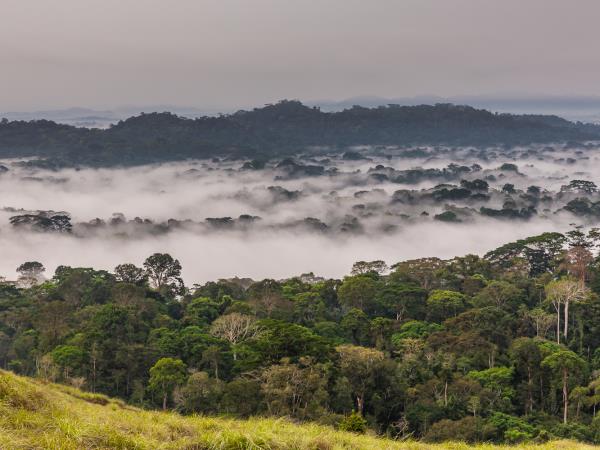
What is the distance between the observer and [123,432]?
677cm

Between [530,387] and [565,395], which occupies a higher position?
[565,395]

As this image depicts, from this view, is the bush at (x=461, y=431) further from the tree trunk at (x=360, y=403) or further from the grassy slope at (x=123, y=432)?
the grassy slope at (x=123, y=432)

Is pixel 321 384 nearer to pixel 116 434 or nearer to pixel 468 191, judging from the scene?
pixel 116 434

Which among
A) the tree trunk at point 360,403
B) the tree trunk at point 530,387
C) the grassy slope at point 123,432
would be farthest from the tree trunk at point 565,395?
the grassy slope at point 123,432

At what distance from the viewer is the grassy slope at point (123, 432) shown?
619 centimetres

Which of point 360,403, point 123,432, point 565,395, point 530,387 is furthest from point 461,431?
point 123,432

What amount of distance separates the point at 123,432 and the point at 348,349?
1914 centimetres

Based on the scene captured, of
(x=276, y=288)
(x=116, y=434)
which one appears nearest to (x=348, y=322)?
(x=276, y=288)

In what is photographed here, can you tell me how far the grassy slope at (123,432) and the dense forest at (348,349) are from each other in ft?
22.2

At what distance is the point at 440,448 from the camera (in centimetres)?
906

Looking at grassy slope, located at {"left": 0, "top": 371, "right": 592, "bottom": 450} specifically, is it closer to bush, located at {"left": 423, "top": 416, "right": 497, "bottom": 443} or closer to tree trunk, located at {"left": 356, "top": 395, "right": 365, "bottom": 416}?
bush, located at {"left": 423, "top": 416, "right": 497, "bottom": 443}

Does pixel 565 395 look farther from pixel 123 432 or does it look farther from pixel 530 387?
pixel 123 432

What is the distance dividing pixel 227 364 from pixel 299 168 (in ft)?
475

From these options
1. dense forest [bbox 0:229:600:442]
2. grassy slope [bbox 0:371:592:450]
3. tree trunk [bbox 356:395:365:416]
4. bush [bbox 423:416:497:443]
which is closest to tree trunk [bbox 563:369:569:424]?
dense forest [bbox 0:229:600:442]
